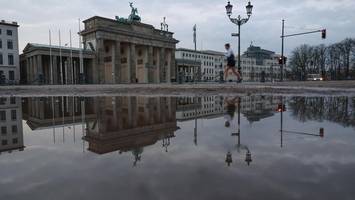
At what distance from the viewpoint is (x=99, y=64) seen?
5734cm

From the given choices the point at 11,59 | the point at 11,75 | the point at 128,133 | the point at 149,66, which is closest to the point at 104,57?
the point at 149,66

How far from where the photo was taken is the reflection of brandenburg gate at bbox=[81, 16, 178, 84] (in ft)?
186

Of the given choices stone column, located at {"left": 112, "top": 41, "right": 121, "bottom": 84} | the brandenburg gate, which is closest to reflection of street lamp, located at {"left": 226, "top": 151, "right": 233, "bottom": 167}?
the brandenburg gate

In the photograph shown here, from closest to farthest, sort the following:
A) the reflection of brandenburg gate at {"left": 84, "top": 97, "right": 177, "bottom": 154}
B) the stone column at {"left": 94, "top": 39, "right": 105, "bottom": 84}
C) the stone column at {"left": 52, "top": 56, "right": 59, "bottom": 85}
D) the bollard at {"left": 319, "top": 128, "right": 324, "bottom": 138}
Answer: the reflection of brandenburg gate at {"left": 84, "top": 97, "right": 177, "bottom": 154}, the bollard at {"left": 319, "top": 128, "right": 324, "bottom": 138}, the stone column at {"left": 52, "top": 56, "right": 59, "bottom": 85}, the stone column at {"left": 94, "top": 39, "right": 105, "bottom": 84}

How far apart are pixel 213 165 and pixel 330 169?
104 cm

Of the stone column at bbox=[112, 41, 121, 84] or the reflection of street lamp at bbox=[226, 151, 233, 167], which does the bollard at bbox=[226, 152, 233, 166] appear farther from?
the stone column at bbox=[112, 41, 121, 84]

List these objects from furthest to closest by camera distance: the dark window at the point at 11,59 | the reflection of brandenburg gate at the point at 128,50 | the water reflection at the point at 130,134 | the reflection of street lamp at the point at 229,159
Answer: the dark window at the point at 11,59 → the reflection of brandenburg gate at the point at 128,50 → the water reflection at the point at 130,134 → the reflection of street lamp at the point at 229,159

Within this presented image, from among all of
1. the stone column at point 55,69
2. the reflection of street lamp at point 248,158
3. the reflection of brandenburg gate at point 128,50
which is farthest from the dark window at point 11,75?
the reflection of street lamp at point 248,158

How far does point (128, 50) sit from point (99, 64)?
8.05 meters

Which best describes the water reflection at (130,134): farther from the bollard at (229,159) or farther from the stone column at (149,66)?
the stone column at (149,66)

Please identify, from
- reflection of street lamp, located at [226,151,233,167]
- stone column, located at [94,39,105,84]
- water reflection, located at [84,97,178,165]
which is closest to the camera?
reflection of street lamp, located at [226,151,233,167]

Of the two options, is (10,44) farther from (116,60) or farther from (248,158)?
(248,158)

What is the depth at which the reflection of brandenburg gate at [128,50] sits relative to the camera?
56719mm

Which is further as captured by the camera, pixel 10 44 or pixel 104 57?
pixel 10 44
